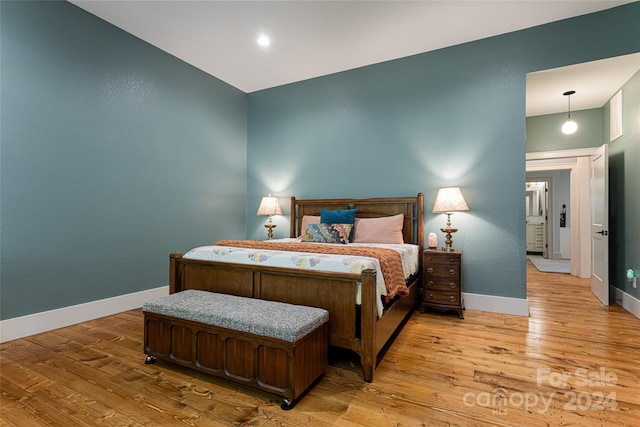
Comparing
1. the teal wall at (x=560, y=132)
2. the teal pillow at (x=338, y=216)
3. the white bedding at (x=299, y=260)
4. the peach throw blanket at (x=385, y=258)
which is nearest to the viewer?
the white bedding at (x=299, y=260)

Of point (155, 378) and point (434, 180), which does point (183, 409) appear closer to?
point (155, 378)

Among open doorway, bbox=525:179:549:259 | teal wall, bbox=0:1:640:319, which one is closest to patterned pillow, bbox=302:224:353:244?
teal wall, bbox=0:1:640:319

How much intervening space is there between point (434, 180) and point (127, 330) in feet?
11.9

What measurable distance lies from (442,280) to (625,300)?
7.11 feet

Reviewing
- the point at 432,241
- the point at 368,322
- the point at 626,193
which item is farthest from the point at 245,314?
the point at 626,193

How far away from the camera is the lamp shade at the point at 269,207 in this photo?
4.50 m

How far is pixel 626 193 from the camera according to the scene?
11.8 feet

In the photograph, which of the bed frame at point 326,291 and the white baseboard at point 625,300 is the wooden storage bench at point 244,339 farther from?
the white baseboard at point 625,300

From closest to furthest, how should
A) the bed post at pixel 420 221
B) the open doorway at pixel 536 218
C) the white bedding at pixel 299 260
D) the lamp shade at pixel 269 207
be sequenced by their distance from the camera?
the white bedding at pixel 299 260, the bed post at pixel 420 221, the lamp shade at pixel 269 207, the open doorway at pixel 536 218

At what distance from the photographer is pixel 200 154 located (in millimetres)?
4348

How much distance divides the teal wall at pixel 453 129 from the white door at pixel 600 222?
1165 millimetres

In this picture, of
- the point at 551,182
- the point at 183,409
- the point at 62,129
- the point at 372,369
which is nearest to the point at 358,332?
the point at 372,369

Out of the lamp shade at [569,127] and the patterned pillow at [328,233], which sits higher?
the lamp shade at [569,127]

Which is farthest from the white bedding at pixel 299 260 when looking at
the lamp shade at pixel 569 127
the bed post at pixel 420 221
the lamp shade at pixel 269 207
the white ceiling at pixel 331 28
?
the lamp shade at pixel 569 127
